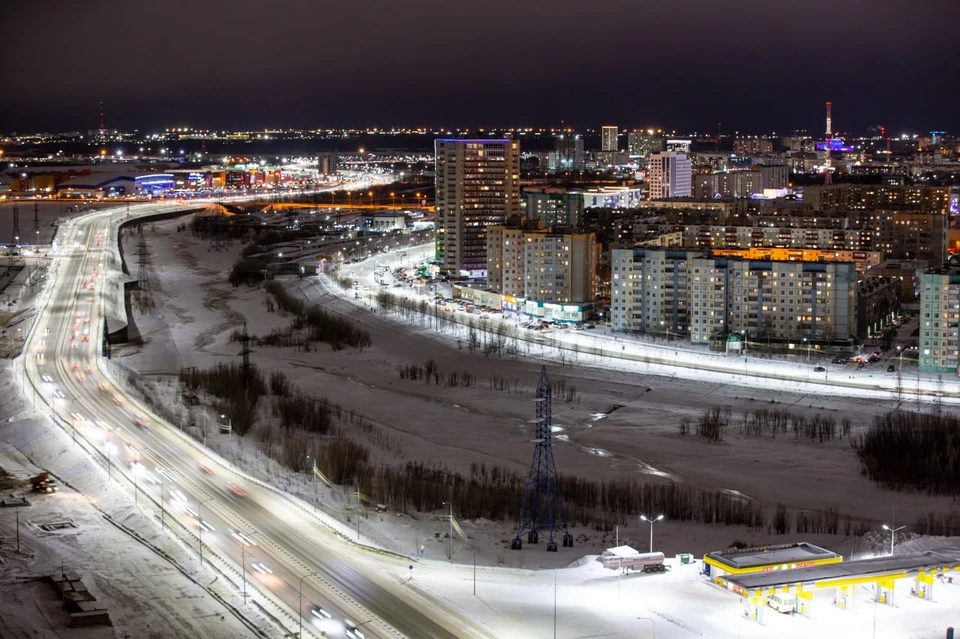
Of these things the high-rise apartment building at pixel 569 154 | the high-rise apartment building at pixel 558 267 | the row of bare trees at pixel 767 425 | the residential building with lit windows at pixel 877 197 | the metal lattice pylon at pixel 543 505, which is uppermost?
the high-rise apartment building at pixel 569 154

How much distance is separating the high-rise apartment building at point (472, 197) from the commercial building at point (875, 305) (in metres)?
9.54

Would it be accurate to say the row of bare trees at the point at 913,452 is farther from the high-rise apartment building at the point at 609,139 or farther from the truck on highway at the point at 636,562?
the high-rise apartment building at the point at 609,139

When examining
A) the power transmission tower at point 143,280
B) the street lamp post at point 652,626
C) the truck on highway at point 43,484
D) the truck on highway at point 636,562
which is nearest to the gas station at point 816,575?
the truck on highway at point 636,562

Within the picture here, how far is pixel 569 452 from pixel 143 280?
59.3 ft

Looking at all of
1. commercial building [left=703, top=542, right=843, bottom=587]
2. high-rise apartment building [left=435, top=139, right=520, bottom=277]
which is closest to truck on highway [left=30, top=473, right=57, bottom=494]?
commercial building [left=703, top=542, right=843, bottom=587]

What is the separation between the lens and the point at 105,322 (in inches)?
842

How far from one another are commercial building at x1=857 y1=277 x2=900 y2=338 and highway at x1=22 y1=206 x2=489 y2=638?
12482 millimetres

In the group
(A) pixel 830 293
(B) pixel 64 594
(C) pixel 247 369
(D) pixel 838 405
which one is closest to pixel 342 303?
(C) pixel 247 369

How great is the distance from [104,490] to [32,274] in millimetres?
19219

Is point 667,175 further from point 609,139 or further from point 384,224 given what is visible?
point 609,139

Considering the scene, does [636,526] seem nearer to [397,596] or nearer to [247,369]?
[397,596]

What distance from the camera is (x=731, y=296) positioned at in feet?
68.3

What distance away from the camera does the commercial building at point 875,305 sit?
20.8 meters

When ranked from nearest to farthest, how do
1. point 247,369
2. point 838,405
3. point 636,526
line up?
point 636,526 → point 838,405 → point 247,369
